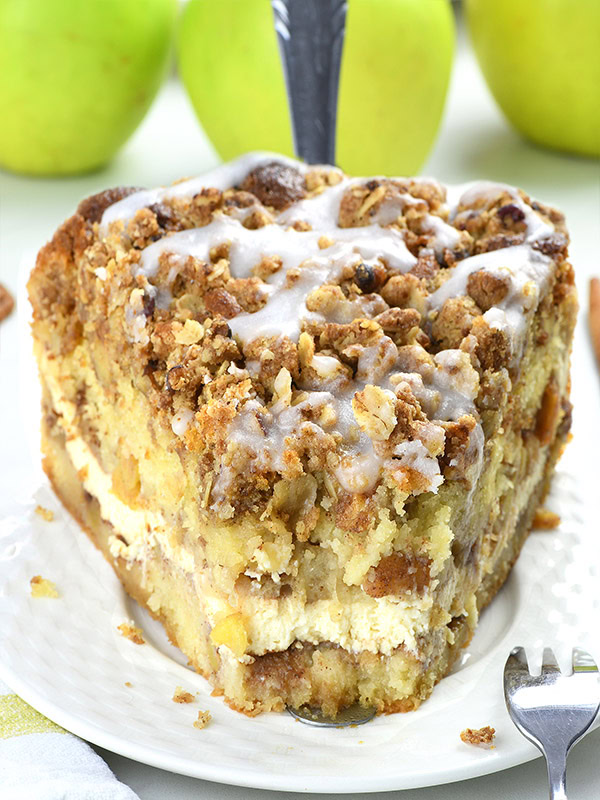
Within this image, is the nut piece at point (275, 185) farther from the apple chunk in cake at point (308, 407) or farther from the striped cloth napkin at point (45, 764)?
the striped cloth napkin at point (45, 764)

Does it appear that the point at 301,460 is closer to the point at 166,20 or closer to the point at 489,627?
the point at 489,627

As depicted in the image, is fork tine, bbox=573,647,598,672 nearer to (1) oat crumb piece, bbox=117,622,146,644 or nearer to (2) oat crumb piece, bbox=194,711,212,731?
(2) oat crumb piece, bbox=194,711,212,731

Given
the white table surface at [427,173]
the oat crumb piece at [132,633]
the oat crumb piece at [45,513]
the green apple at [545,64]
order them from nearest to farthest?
the oat crumb piece at [132,633] → the oat crumb piece at [45,513] → the white table surface at [427,173] → the green apple at [545,64]

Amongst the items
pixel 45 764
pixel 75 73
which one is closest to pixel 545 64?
pixel 75 73

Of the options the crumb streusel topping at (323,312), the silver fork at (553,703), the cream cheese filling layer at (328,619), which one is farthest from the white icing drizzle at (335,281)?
the silver fork at (553,703)

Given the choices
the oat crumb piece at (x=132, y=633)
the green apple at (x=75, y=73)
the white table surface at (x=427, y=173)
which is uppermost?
the green apple at (x=75, y=73)

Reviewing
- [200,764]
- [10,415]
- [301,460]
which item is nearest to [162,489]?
[301,460]

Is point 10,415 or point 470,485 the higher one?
point 470,485
